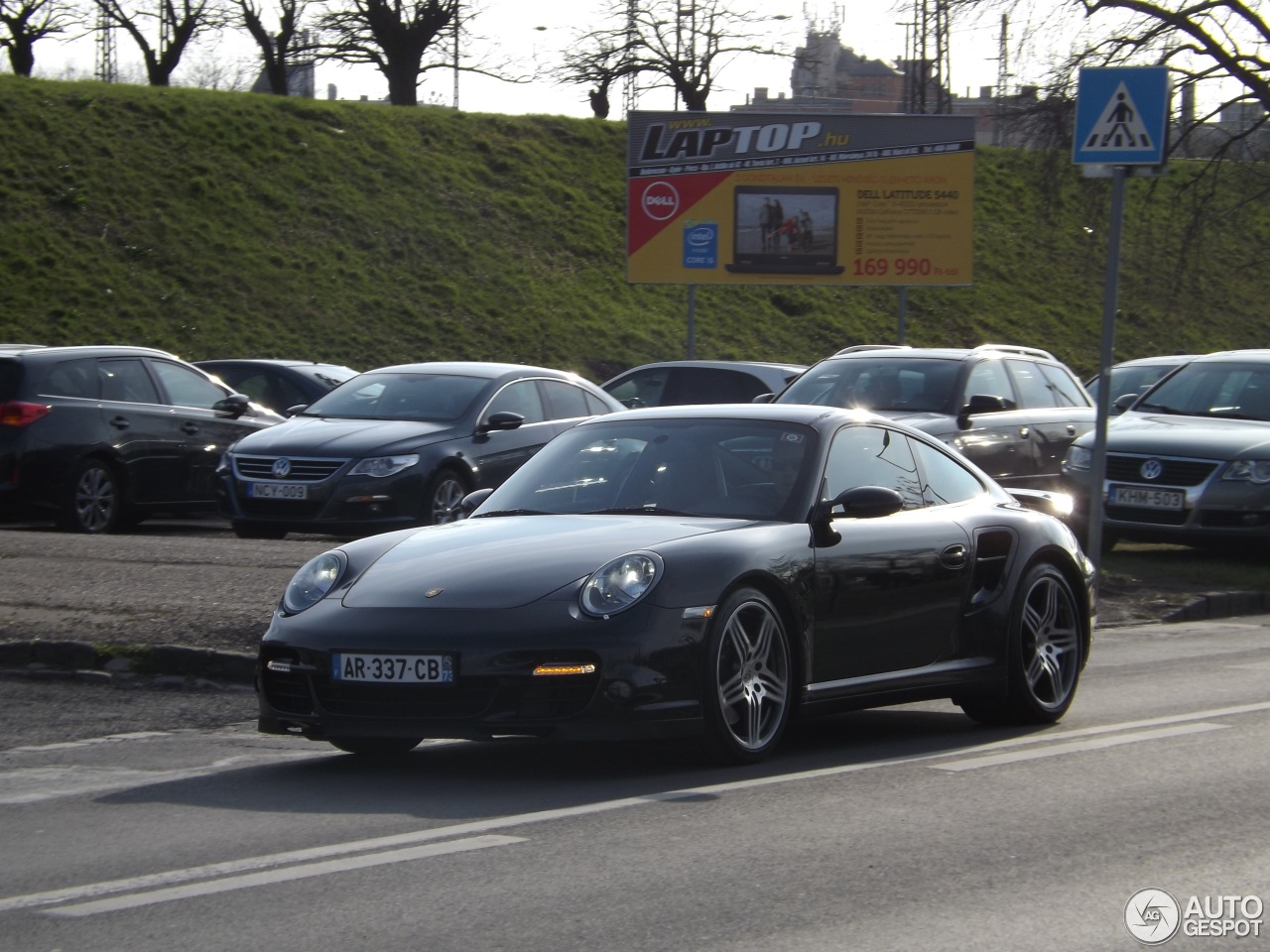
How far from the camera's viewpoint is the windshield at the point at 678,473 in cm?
737

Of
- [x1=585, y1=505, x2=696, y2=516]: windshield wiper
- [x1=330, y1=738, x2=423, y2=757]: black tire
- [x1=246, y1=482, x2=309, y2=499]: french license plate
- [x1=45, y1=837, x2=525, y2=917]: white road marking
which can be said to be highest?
[x1=585, y1=505, x2=696, y2=516]: windshield wiper

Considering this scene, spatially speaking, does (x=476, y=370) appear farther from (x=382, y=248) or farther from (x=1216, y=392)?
(x=382, y=248)

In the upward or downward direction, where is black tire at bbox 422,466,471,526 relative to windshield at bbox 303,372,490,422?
downward

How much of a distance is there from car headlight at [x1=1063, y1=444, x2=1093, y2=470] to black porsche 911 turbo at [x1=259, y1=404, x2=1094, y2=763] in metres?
7.44

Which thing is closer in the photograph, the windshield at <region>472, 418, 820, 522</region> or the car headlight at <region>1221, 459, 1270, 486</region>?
the windshield at <region>472, 418, 820, 522</region>

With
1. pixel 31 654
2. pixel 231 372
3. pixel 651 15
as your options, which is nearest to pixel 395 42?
pixel 651 15

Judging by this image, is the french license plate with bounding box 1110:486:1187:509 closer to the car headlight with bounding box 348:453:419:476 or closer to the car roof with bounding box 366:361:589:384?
the car roof with bounding box 366:361:589:384

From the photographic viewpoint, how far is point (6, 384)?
15031 mm

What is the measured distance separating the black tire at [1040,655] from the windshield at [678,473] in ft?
4.46

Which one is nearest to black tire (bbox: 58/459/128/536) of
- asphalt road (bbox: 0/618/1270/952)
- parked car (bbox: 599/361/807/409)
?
parked car (bbox: 599/361/807/409)

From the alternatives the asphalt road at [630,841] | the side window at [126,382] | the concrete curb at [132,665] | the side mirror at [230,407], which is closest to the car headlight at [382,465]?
the side window at [126,382]

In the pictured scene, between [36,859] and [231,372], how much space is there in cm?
1628

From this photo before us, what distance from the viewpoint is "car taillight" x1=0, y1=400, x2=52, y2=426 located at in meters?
14.9

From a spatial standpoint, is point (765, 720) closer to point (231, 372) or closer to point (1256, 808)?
point (1256, 808)
